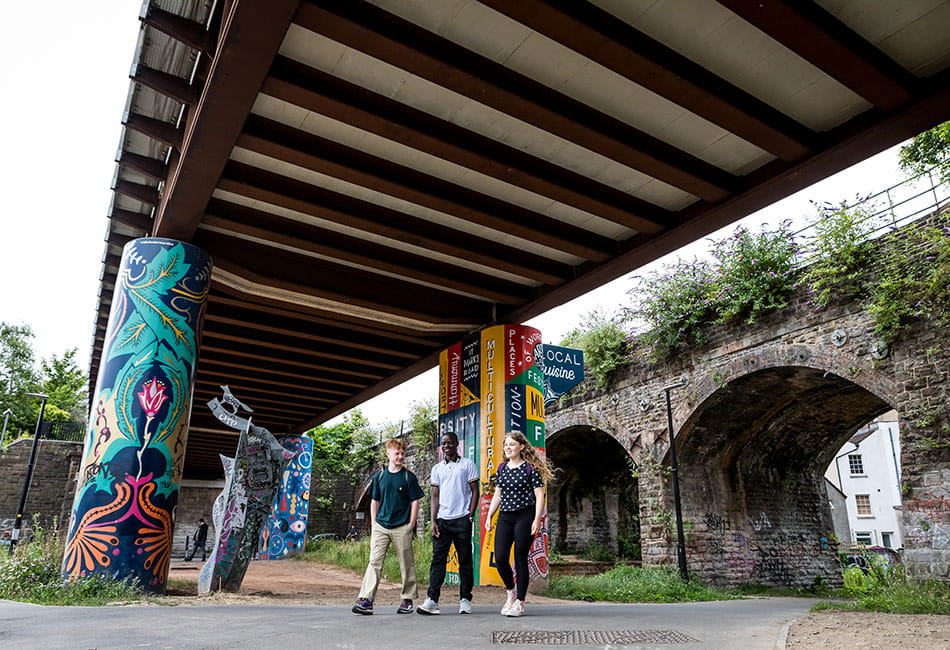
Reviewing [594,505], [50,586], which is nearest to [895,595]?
[50,586]

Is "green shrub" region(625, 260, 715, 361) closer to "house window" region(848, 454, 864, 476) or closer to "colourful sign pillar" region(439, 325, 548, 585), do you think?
"colourful sign pillar" region(439, 325, 548, 585)

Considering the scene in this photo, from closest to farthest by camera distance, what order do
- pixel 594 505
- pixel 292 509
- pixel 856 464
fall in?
→ pixel 594 505 < pixel 292 509 < pixel 856 464

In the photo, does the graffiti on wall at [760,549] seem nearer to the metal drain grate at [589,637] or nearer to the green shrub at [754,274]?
the green shrub at [754,274]

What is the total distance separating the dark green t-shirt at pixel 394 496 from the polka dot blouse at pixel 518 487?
2.55 ft

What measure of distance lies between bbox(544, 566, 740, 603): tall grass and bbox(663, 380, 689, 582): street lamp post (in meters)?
0.26

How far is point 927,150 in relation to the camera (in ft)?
38.8

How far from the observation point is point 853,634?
13.9 ft

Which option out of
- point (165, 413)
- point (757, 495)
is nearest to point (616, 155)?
point (165, 413)

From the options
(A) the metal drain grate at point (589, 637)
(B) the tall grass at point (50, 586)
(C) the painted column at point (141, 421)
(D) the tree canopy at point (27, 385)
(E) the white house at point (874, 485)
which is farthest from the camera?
(D) the tree canopy at point (27, 385)

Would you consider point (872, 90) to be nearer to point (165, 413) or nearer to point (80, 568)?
point (165, 413)

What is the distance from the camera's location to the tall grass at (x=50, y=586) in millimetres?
5348

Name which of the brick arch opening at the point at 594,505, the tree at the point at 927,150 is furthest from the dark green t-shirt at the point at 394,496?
the brick arch opening at the point at 594,505

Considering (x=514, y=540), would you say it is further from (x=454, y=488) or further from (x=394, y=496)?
(x=394, y=496)

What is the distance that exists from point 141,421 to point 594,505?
15810 millimetres
